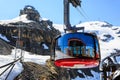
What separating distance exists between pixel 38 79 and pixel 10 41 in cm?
4134

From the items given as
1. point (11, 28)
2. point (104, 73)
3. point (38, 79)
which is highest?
point (11, 28)

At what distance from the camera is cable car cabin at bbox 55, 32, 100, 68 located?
1758 cm

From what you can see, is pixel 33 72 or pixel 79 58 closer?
pixel 79 58

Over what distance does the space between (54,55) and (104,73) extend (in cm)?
695

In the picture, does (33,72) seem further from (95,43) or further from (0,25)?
(0,25)

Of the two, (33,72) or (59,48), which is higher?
(59,48)

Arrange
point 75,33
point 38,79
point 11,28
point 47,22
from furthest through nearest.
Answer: point 47,22
point 11,28
point 38,79
point 75,33

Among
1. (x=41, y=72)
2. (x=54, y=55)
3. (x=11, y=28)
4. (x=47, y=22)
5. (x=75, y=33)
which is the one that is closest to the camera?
(x=75, y=33)

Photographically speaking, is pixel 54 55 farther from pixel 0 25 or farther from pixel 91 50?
pixel 0 25

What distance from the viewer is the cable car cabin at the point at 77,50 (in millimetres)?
17584

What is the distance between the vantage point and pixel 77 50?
1819 cm

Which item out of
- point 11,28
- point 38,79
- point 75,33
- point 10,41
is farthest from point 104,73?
point 11,28

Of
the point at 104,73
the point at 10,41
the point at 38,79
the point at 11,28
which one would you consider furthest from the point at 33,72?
the point at 11,28

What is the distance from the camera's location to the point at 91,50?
1812 centimetres
